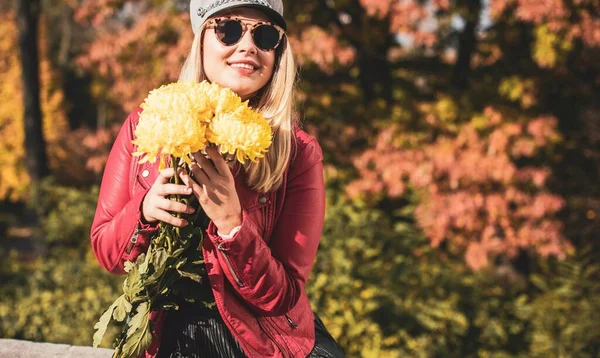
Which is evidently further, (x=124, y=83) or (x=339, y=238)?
(x=124, y=83)

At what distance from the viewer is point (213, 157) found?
1322mm

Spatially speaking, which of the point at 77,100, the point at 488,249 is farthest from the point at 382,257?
the point at 77,100

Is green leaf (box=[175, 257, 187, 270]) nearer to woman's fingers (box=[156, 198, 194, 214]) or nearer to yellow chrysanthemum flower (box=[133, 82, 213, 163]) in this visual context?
woman's fingers (box=[156, 198, 194, 214])

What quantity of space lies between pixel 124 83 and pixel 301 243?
5.21 metres

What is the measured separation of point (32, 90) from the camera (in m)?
9.00

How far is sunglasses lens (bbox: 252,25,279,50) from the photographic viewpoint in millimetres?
1635

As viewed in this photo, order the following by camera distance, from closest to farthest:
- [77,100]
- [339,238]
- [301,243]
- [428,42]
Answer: [301,243], [428,42], [339,238], [77,100]

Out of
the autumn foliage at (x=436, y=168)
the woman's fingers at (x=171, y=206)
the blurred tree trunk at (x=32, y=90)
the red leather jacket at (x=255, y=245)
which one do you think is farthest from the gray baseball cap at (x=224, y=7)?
the blurred tree trunk at (x=32, y=90)

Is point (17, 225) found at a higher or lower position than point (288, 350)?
lower

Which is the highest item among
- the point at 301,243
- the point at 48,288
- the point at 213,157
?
the point at 213,157

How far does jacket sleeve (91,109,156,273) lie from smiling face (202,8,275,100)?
291 mm

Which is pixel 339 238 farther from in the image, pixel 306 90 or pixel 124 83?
pixel 124 83

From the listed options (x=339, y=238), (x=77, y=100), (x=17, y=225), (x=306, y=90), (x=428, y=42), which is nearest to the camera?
(x=428, y=42)

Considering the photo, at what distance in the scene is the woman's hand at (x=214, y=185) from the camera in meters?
1.34
